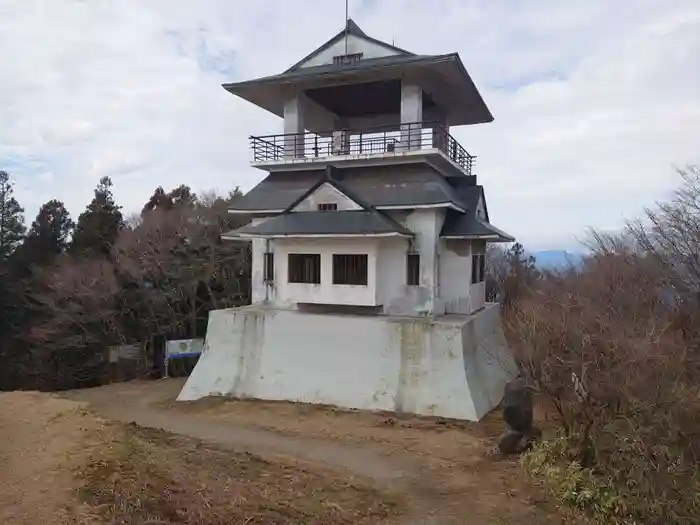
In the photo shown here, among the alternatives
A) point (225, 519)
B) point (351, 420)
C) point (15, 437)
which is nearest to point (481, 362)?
point (351, 420)

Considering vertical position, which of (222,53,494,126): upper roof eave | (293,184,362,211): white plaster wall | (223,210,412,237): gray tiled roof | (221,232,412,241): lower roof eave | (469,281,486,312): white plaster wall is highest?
(222,53,494,126): upper roof eave

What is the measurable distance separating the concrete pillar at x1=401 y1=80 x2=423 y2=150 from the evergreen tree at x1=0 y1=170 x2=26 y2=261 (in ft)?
104

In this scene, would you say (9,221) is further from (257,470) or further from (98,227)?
(257,470)

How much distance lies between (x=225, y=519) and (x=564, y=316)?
302 inches

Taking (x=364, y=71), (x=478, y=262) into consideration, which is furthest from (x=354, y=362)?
(x=364, y=71)

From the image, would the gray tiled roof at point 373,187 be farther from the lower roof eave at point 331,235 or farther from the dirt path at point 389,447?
the dirt path at point 389,447

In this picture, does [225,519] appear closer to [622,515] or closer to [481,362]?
[622,515]

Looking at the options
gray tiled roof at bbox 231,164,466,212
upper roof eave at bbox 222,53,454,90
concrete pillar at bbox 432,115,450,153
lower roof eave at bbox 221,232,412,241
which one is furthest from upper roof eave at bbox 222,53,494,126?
lower roof eave at bbox 221,232,412,241

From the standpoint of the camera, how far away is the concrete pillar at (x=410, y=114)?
16.9m

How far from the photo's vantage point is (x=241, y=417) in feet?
48.8

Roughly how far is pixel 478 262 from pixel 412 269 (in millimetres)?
3853

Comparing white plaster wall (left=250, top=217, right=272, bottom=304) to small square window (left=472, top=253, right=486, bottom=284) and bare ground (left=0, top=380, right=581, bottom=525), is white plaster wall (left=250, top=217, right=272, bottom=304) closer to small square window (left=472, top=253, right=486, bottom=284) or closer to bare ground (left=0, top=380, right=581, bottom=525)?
bare ground (left=0, top=380, right=581, bottom=525)

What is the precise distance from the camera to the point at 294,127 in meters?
18.6

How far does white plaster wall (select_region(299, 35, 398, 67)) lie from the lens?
17.9 meters
